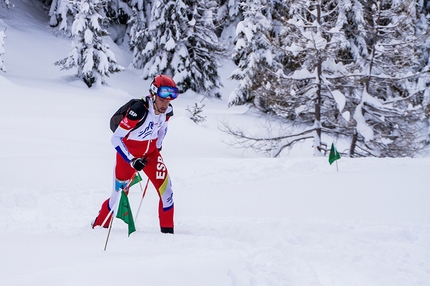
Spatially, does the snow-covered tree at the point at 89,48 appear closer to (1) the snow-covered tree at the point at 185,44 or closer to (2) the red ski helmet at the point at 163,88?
(1) the snow-covered tree at the point at 185,44

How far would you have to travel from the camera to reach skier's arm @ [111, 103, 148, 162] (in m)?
4.55

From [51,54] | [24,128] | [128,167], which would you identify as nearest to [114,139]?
[128,167]

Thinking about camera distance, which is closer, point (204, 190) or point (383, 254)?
point (383, 254)

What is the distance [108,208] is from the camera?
5.09m

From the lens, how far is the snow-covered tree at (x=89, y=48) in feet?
61.7

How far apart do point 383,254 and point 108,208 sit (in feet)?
10.2

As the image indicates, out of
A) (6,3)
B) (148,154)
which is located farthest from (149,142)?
(6,3)

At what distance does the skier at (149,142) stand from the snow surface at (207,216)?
1.02 feet

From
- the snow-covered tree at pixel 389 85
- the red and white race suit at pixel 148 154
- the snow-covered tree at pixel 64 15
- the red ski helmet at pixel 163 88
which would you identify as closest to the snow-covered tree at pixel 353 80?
the snow-covered tree at pixel 389 85

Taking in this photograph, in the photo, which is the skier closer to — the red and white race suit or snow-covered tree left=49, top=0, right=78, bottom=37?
the red and white race suit

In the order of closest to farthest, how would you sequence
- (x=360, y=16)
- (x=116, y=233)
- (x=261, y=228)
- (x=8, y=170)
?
(x=116, y=233), (x=261, y=228), (x=8, y=170), (x=360, y=16)

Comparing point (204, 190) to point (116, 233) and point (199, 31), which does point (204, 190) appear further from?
point (199, 31)

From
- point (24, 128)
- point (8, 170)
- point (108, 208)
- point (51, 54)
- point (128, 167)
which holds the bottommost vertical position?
point (51, 54)

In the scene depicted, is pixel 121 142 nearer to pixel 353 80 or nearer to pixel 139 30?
pixel 353 80
